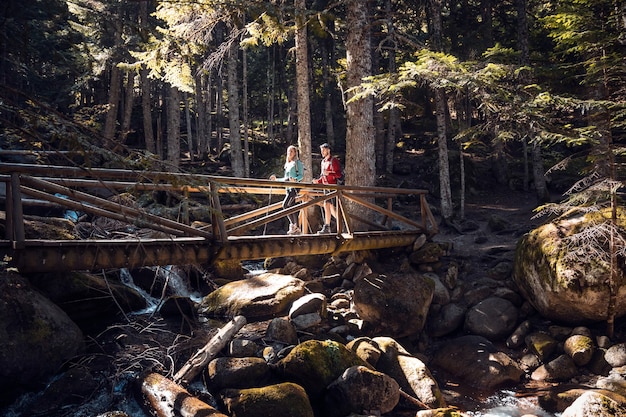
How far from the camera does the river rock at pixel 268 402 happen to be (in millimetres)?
5570

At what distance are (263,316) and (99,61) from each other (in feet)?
52.5

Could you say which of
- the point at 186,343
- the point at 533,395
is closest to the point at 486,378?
the point at 533,395

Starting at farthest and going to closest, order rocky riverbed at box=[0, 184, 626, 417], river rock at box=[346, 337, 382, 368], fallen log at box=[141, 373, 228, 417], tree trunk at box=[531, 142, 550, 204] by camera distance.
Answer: tree trunk at box=[531, 142, 550, 204] < river rock at box=[346, 337, 382, 368] < rocky riverbed at box=[0, 184, 626, 417] < fallen log at box=[141, 373, 228, 417]

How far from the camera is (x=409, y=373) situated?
7.21 metres

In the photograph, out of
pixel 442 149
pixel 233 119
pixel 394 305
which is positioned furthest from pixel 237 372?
pixel 233 119

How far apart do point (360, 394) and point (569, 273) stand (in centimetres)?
499

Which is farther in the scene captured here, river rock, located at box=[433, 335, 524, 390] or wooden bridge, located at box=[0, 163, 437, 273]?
river rock, located at box=[433, 335, 524, 390]

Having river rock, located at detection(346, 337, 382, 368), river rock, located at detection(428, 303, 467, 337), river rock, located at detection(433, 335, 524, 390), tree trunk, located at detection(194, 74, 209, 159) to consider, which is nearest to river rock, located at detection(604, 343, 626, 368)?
river rock, located at detection(433, 335, 524, 390)

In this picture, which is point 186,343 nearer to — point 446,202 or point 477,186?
point 446,202

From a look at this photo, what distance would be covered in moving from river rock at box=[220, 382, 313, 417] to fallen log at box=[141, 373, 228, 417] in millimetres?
368

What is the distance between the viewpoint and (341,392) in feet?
20.3

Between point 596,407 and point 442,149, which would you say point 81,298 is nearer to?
point 596,407

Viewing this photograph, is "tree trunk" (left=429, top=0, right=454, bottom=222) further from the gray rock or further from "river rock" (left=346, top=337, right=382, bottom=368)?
A: "river rock" (left=346, top=337, right=382, bottom=368)

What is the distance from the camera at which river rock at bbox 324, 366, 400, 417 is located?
612 centimetres
